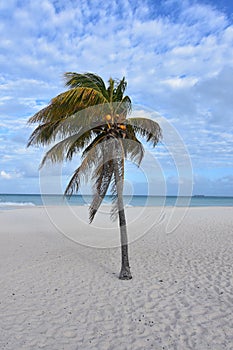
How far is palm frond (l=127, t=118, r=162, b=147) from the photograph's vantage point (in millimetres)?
7727

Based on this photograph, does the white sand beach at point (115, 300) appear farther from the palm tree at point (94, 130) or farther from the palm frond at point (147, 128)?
the palm frond at point (147, 128)

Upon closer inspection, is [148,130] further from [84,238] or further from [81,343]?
[84,238]

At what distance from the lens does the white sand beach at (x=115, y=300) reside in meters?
4.59

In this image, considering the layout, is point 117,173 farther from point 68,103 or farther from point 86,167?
point 68,103

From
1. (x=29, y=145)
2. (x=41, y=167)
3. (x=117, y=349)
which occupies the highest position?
(x=29, y=145)

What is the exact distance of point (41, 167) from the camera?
25.6 feet

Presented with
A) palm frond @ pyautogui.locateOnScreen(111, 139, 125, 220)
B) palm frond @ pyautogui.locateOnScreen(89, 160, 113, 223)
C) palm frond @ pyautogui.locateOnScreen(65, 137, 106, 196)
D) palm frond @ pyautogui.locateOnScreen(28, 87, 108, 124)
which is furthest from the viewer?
palm frond @ pyautogui.locateOnScreen(89, 160, 113, 223)

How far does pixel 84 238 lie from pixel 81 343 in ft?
33.3

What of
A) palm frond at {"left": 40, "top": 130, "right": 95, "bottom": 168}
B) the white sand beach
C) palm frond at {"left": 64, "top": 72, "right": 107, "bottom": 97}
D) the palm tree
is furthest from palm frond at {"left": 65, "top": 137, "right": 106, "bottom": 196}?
the white sand beach

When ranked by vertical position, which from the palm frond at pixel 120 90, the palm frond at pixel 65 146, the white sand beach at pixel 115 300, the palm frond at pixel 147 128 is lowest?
the white sand beach at pixel 115 300

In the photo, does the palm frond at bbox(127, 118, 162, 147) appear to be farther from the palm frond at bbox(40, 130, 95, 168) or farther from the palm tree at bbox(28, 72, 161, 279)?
the palm frond at bbox(40, 130, 95, 168)

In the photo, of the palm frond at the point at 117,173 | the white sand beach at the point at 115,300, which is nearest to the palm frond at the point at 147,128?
the palm frond at the point at 117,173

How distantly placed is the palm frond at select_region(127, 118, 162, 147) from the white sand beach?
3492 millimetres

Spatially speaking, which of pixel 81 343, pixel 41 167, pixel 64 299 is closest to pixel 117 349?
pixel 81 343
